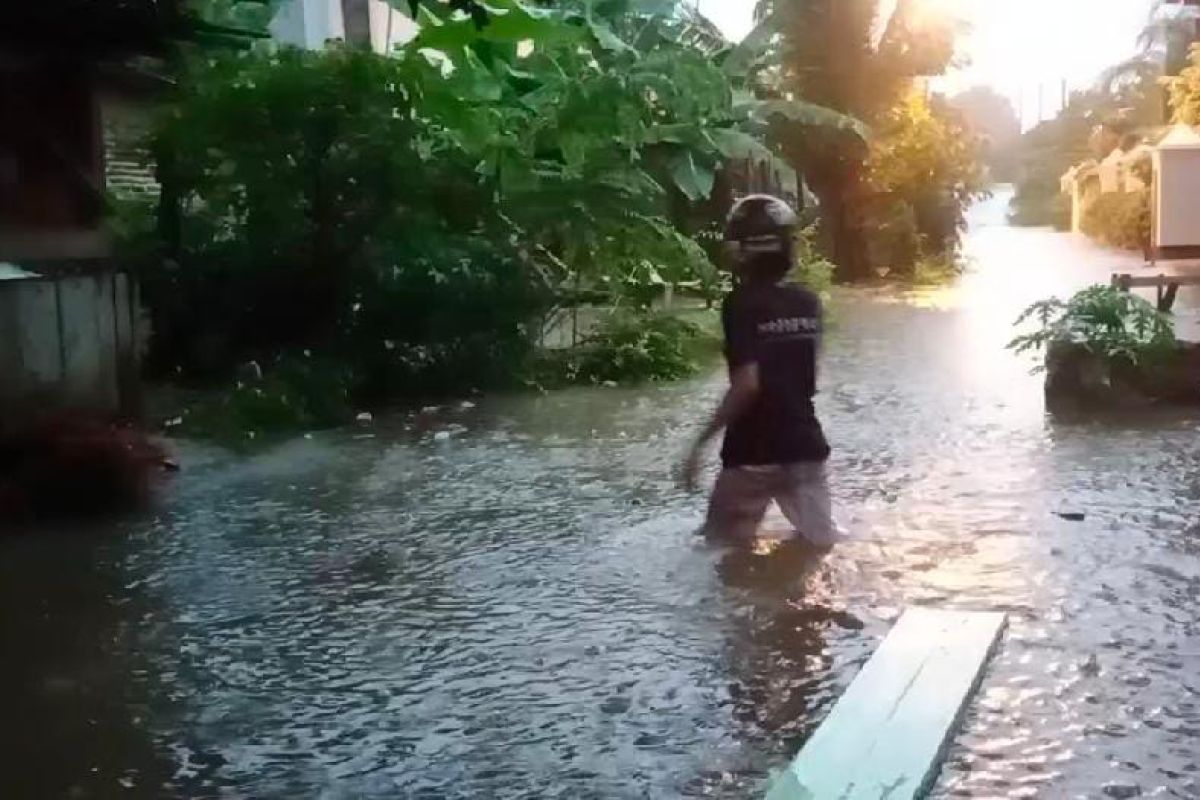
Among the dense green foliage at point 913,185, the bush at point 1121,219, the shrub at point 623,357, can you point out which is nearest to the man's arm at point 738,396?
the shrub at point 623,357

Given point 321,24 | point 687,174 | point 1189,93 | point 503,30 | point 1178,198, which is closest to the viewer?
point 503,30

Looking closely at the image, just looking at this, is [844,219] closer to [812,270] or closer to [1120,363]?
[812,270]

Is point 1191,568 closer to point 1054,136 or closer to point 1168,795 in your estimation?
point 1168,795

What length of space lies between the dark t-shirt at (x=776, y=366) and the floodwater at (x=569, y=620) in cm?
45

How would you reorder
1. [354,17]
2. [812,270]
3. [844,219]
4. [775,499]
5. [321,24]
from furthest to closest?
[844,219], [812,270], [321,24], [354,17], [775,499]

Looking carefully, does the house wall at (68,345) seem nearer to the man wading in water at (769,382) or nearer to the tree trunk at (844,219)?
the man wading in water at (769,382)

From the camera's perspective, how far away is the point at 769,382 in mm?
5574

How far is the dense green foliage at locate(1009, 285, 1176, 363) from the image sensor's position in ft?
29.7

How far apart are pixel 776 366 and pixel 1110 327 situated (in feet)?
14.4

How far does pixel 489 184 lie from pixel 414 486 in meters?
3.85

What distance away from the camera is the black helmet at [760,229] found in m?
5.49

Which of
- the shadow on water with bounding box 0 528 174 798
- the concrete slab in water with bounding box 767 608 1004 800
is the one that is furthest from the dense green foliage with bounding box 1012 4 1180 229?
the shadow on water with bounding box 0 528 174 798

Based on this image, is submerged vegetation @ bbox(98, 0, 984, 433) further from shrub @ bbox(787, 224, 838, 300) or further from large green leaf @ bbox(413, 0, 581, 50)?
shrub @ bbox(787, 224, 838, 300)

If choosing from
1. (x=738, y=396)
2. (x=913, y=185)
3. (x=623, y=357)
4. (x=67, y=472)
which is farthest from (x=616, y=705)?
(x=913, y=185)
